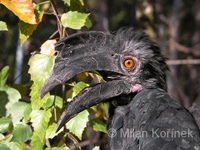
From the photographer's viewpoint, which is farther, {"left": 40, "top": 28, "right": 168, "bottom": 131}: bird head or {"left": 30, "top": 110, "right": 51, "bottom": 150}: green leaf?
{"left": 40, "top": 28, "right": 168, "bottom": 131}: bird head

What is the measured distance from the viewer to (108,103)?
3.96 meters

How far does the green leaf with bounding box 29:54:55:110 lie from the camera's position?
10.8 ft

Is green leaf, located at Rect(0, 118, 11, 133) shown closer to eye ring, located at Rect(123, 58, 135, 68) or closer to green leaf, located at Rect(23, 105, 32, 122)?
green leaf, located at Rect(23, 105, 32, 122)

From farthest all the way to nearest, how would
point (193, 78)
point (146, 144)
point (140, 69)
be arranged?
point (193, 78) < point (140, 69) < point (146, 144)

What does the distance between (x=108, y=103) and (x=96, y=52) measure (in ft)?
1.96

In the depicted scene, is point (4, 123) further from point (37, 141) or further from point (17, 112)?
point (37, 141)

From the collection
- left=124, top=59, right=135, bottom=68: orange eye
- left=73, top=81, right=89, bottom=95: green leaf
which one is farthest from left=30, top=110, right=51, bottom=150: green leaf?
left=124, top=59, right=135, bottom=68: orange eye

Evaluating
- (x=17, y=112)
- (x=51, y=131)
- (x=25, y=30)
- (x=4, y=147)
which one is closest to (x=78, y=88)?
(x=51, y=131)

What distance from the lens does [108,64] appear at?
12.3 feet

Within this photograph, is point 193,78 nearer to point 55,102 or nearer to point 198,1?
point 198,1

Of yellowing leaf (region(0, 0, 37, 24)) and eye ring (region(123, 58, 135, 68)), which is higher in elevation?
yellowing leaf (region(0, 0, 37, 24))

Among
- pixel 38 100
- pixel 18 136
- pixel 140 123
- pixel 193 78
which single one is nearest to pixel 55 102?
pixel 38 100

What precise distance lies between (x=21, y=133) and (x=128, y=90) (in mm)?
1187

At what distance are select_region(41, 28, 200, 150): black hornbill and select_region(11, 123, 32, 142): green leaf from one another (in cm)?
27
